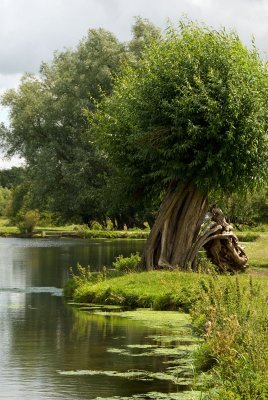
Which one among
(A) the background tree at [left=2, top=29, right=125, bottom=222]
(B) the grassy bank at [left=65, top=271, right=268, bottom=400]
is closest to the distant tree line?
(A) the background tree at [left=2, top=29, right=125, bottom=222]

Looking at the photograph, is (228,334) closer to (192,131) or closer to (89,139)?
(192,131)

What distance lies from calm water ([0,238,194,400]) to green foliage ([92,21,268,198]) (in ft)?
22.4

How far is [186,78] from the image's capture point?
34781 millimetres

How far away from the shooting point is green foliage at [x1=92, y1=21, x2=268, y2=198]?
113 ft

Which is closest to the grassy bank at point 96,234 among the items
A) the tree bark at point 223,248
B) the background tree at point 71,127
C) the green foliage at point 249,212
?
the background tree at point 71,127

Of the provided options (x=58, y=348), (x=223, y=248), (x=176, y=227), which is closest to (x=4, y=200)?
(x=223, y=248)

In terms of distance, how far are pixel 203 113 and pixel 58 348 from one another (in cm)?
1416

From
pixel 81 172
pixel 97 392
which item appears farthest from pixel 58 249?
pixel 97 392

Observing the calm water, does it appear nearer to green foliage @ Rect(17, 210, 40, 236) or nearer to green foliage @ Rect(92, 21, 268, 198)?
green foliage @ Rect(92, 21, 268, 198)

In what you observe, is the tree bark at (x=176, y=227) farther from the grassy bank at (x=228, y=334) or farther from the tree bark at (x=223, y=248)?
the grassy bank at (x=228, y=334)

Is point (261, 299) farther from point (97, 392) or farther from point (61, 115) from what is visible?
point (61, 115)

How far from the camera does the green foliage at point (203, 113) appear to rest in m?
34.5

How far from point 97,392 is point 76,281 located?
1771 centimetres

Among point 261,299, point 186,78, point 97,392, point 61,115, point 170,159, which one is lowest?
point 97,392
